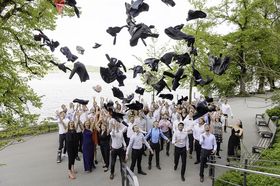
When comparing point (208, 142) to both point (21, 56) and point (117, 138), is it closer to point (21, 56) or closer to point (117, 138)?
point (117, 138)

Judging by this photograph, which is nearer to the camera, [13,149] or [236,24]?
[13,149]

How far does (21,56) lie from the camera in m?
15.1

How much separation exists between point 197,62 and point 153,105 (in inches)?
471

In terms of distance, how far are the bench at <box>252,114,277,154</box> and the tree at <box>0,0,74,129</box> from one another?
932 centimetres

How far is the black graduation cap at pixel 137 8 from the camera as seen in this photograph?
Result: 4.87 metres

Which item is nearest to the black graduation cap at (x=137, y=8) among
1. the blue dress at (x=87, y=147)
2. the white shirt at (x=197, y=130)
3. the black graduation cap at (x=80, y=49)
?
the black graduation cap at (x=80, y=49)

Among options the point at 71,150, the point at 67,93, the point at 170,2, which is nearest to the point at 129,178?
the point at 170,2

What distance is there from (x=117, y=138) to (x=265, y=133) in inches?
325

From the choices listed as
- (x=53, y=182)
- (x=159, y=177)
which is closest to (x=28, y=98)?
(x=53, y=182)

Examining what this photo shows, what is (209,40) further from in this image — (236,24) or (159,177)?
(159,177)

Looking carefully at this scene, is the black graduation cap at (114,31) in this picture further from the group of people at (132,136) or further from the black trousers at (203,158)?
the black trousers at (203,158)

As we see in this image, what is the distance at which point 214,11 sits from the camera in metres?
32.1

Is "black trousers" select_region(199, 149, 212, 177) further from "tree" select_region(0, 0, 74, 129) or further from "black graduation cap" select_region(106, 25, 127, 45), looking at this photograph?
"tree" select_region(0, 0, 74, 129)

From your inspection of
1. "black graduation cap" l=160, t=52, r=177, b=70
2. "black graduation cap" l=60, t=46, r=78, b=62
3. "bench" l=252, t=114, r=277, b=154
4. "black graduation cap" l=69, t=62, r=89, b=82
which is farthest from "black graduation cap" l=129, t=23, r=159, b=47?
"bench" l=252, t=114, r=277, b=154
